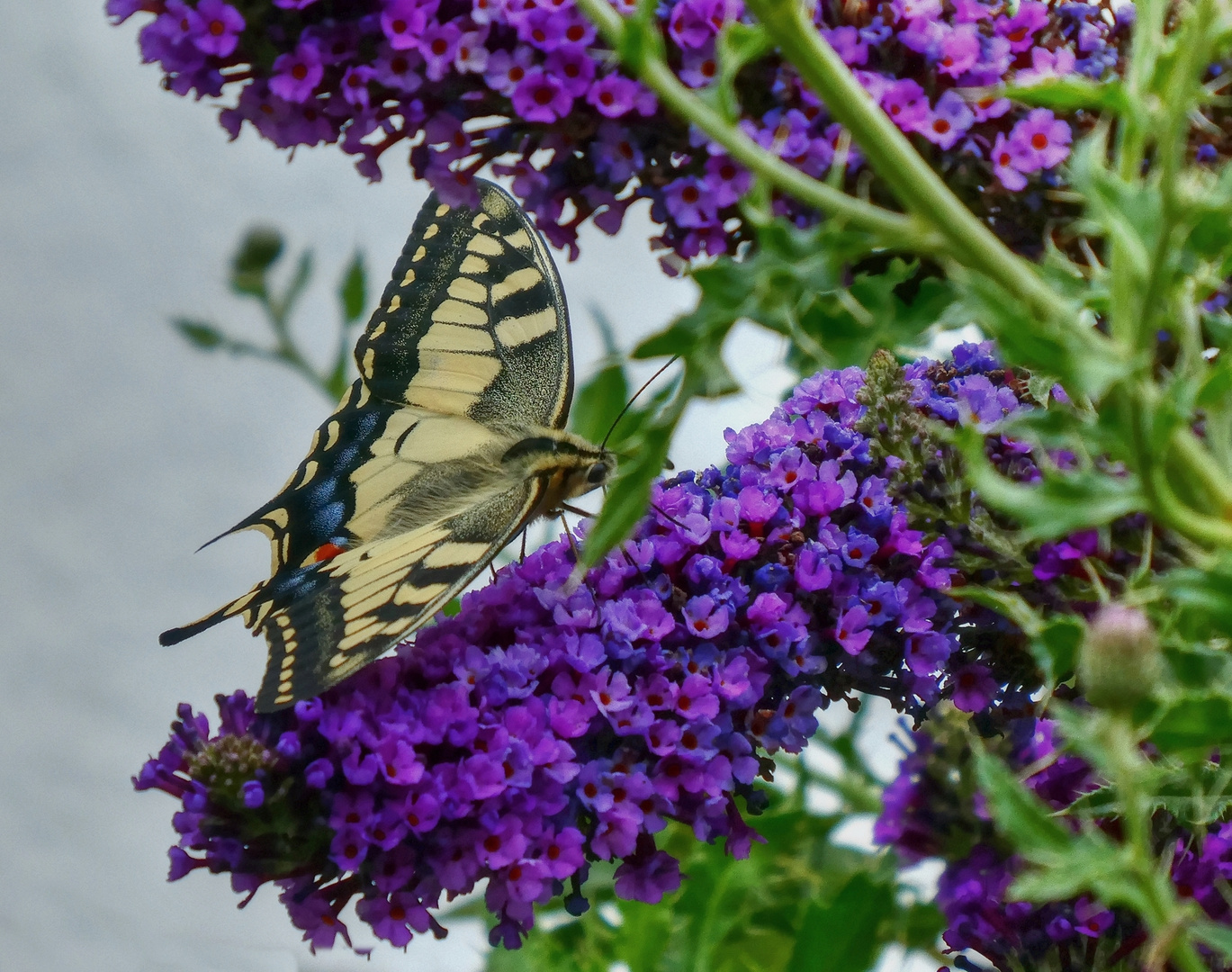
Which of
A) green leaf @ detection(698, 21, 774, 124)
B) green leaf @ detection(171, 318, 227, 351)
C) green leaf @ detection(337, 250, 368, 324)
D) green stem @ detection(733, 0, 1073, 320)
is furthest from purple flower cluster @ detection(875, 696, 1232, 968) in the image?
green leaf @ detection(171, 318, 227, 351)

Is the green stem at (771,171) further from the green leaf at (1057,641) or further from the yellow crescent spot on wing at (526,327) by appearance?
the yellow crescent spot on wing at (526,327)

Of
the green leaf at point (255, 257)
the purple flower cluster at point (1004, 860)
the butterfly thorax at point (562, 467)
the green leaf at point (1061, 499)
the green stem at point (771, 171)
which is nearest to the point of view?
the green leaf at point (1061, 499)

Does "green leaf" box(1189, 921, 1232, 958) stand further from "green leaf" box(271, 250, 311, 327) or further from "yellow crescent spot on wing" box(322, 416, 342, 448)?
"green leaf" box(271, 250, 311, 327)

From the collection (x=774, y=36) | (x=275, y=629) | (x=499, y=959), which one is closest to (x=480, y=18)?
(x=774, y=36)

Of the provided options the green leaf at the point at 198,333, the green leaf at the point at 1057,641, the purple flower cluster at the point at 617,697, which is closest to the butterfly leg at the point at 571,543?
the purple flower cluster at the point at 617,697

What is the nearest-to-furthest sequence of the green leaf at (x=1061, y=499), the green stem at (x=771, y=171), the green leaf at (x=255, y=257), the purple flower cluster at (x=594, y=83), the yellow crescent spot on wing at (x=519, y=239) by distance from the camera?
1. the green leaf at (x=1061, y=499)
2. the green stem at (x=771, y=171)
3. the purple flower cluster at (x=594, y=83)
4. the yellow crescent spot on wing at (x=519, y=239)
5. the green leaf at (x=255, y=257)

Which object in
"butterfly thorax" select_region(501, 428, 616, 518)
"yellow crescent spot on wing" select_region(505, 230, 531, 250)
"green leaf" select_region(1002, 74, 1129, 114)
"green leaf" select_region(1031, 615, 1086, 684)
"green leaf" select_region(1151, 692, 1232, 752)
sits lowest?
"green leaf" select_region(1151, 692, 1232, 752)
